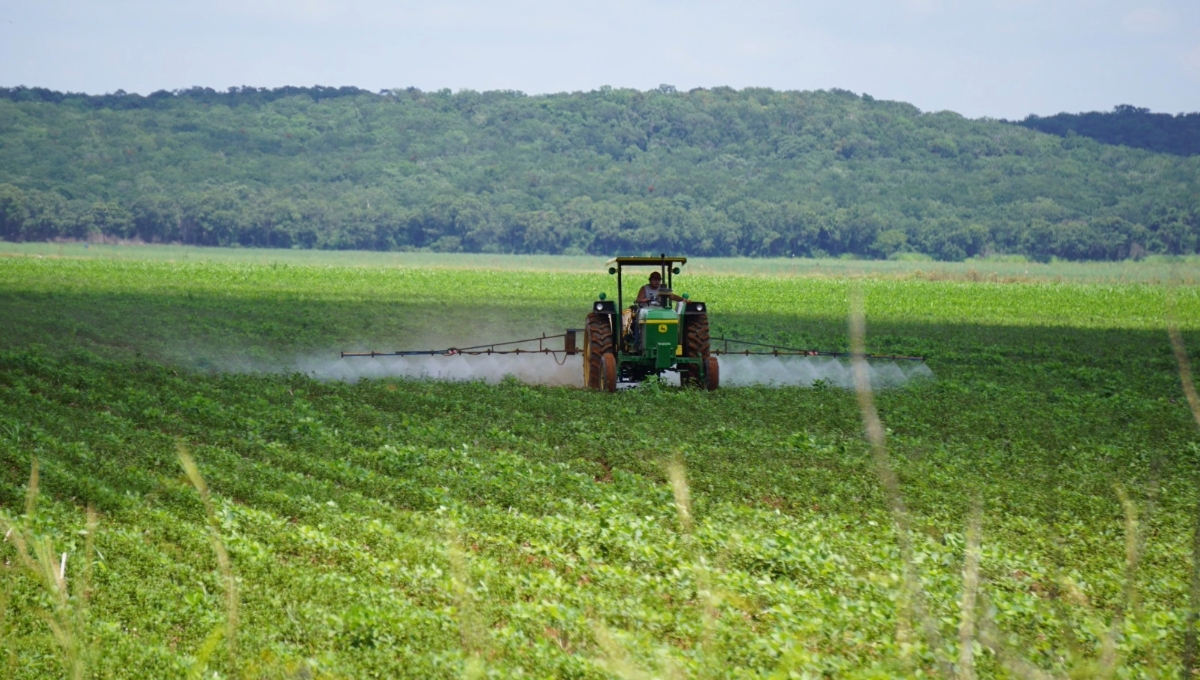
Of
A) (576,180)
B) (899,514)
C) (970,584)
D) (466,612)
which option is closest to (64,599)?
(466,612)

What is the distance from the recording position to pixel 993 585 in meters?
8.46

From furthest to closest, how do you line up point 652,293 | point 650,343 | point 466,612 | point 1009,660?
point 652,293
point 650,343
point 466,612
point 1009,660

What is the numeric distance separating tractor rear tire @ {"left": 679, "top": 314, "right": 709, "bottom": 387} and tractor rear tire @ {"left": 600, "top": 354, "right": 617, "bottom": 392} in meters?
1.11

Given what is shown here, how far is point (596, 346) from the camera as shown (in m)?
19.5

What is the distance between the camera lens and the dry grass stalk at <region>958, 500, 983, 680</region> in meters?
5.63

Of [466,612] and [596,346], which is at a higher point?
[596,346]

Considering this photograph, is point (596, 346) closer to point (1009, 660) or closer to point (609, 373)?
point (609, 373)

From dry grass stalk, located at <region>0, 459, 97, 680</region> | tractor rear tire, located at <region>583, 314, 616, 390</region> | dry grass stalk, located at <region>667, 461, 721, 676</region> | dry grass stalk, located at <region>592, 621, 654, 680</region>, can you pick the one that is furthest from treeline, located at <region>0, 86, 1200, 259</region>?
dry grass stalk, located at <region>0, 459, 97, 680</region>

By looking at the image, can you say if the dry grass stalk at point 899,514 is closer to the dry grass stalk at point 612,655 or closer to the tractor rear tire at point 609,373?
the dry grass stalk at point 612,655

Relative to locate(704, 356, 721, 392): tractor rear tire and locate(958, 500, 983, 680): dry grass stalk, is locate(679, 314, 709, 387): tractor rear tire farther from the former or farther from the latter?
locate(958, 500, 983, 680): dry grass stalk

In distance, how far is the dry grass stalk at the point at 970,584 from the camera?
222 inches

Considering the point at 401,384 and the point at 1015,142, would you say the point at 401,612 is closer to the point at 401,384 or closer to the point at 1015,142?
the point at 401,384

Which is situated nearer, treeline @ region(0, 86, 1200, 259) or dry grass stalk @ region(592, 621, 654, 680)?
dry grass stalk @ region(592, 621, 654, 680)

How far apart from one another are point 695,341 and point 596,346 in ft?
5.02
